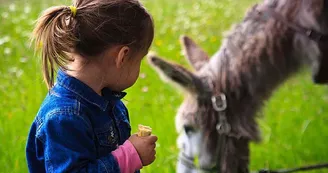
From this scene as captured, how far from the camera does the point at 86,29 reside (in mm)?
1541

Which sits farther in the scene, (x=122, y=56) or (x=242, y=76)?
(x=242, y=76)

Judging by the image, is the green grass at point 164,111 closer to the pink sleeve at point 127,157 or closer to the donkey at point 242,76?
the donkey at point 242,76

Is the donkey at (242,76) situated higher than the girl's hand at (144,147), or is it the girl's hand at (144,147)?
the girl's hand at (144,147)

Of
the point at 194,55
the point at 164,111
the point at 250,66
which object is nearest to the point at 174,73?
the point at 250,66

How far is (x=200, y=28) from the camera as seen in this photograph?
730 cm

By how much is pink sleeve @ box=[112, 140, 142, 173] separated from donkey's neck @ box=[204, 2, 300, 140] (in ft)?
4.72

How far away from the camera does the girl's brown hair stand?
1540 millimetres

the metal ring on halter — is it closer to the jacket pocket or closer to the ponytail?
the jacket pocket

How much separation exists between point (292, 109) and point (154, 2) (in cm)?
464

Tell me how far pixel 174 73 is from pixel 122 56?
49.7 inches

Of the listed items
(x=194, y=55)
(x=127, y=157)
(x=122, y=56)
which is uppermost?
(x=122, y=56)

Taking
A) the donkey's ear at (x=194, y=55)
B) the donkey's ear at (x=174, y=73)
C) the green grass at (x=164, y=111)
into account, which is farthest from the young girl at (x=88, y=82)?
the donkey's ear at (x=194, y=55)

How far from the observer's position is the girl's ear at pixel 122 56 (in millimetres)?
1595

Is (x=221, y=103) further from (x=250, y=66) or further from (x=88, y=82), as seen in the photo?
(x=88, y=82)
